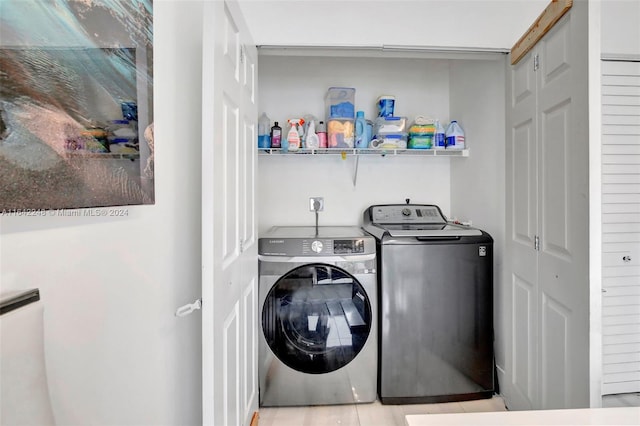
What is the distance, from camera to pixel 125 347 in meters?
0.85

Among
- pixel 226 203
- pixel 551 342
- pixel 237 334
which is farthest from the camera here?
pixel 551 342

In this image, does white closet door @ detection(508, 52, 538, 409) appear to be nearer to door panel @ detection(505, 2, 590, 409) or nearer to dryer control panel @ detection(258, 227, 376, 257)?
door panel @ detection(505, 2, 590, 409)

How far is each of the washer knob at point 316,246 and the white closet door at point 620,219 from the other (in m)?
1.76

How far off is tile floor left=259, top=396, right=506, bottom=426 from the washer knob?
1.04 metres

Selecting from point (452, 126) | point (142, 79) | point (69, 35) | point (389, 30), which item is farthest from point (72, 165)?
point (452, 126)

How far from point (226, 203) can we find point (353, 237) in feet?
3.21

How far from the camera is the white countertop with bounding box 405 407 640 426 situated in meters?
0.74

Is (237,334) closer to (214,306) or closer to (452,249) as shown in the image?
(214,306)

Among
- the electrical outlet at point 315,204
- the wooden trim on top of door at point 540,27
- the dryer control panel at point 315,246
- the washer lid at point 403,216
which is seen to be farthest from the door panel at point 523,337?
the electrical outlet at point 315,204

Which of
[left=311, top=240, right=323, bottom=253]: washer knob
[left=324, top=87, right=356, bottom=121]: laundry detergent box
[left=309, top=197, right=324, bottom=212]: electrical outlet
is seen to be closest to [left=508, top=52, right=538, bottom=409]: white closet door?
[left=324, top=87, right=356, bottom=121]: laundry detergent box

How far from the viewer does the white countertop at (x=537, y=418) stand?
2.43 feet

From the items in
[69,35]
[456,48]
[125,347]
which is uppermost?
[456,48]

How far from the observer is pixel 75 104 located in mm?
650

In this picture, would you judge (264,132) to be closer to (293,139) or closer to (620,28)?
(293,139)
